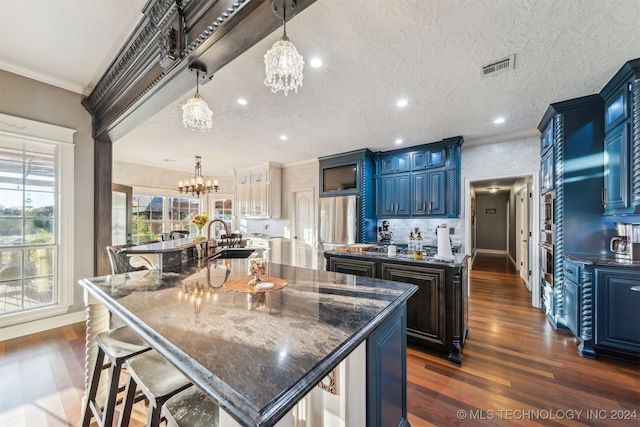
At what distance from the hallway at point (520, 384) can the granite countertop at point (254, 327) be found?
111cm

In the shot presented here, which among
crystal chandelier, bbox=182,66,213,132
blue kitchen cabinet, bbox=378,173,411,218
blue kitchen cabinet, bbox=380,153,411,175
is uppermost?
blue kitchen cabinet, bbox=380,153,411,175

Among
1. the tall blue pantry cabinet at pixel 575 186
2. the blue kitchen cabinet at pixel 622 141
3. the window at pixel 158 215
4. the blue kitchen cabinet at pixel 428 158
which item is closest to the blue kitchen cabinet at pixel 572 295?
the tall blue pantry cabinet at pixel 575 186

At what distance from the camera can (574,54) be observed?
1.97 metres

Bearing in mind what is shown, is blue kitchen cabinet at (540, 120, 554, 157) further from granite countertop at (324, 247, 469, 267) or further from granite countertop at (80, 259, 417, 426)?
granite countertop at (80, 259, 417, 426)

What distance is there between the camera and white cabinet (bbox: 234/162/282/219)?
587cm

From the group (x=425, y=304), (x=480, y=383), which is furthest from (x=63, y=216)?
(x=480, y=383)

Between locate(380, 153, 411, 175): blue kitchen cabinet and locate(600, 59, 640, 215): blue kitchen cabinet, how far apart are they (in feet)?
7.84

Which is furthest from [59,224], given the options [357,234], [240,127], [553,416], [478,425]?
[553,416]

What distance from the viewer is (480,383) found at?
197 centimetres

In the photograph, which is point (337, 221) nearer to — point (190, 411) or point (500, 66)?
point (500, 66)

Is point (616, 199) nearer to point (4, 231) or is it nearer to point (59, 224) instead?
point (59, 224)

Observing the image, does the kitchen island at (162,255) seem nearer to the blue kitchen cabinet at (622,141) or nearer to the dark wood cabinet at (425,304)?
the dark wood cabinet at (425,304)

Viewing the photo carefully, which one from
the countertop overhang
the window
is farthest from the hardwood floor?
the window

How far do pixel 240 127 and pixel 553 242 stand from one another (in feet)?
14.6
